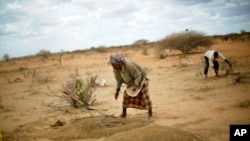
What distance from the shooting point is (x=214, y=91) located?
27.8 feet

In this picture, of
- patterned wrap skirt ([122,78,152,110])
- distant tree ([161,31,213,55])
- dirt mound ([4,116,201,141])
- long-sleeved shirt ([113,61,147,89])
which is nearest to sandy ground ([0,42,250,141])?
dirt mound ([4,116,201,141])

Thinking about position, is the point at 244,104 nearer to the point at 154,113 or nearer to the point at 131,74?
the point at 154,113

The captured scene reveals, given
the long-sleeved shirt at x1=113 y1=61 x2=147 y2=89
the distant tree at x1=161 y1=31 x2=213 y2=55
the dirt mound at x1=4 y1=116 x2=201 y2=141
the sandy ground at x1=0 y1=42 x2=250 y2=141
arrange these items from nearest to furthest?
the dirt mound at x1=4 y1=116 x2=201 y2=141 < the sandy ground at x1=0 y1=42 x2=250 y2=141 < the long-sleeved shirt at x1=113 y1=61 x2=147 y2=89 < the distant tree at x1=161 y1=31 x2=213 y2=55

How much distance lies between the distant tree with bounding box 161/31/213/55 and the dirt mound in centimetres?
1662

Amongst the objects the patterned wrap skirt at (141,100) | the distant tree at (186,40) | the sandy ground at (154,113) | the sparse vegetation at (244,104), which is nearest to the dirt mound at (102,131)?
the sandy ground at (154,113)

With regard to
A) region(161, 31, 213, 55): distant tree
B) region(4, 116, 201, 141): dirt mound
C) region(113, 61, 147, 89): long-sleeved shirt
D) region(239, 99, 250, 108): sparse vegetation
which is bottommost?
region(4, 116, 201, 141): dirt mound

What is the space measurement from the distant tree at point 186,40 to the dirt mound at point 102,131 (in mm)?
16623

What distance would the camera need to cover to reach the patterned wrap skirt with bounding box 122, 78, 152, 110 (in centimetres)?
589

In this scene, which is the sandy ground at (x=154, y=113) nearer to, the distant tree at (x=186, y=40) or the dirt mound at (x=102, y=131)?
the dirt mound at (x=102, y=131)

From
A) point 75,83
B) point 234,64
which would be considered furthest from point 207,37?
point 75,83

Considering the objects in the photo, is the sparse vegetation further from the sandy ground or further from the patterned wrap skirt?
the patterned wrap skirt

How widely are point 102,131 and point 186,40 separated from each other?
58.6ft

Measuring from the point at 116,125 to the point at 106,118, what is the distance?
1.55 feet

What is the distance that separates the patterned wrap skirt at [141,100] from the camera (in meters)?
5.89
